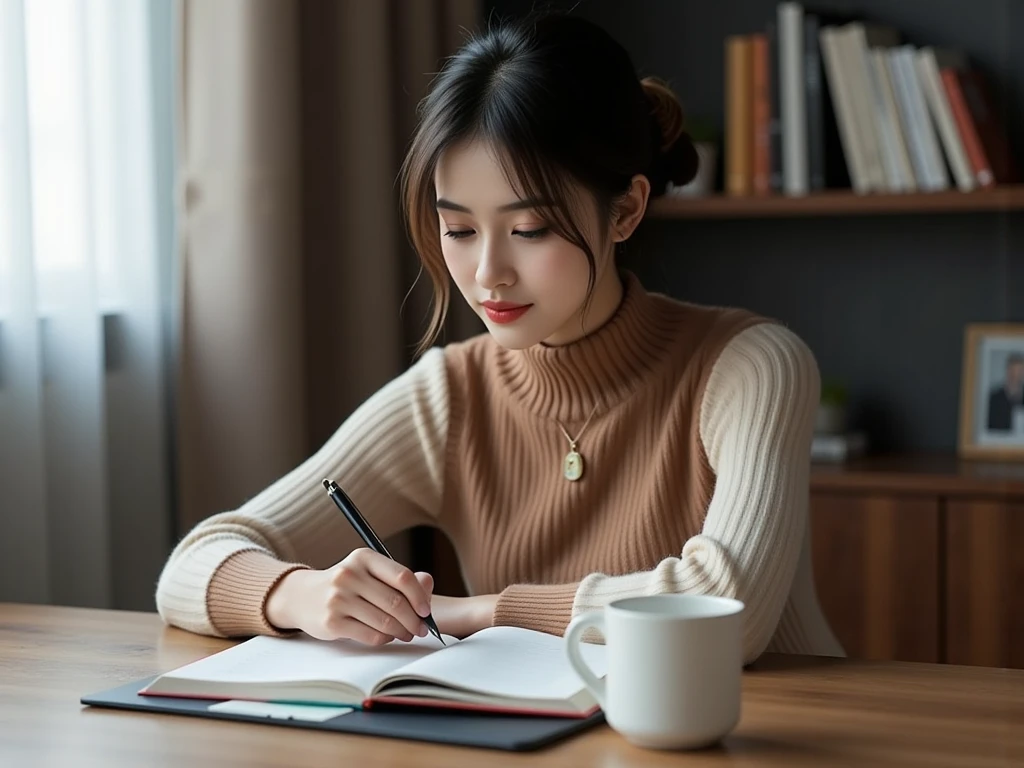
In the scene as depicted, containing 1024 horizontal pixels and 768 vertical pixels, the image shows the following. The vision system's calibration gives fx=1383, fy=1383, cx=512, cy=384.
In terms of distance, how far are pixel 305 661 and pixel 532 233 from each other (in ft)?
1.53

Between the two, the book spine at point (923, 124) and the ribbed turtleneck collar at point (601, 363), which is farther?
the book spine at point (923, 124)

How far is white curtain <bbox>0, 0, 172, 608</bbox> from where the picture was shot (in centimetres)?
189

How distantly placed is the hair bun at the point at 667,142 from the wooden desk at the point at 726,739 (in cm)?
62

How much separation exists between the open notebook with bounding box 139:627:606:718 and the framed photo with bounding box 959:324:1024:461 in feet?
5.75

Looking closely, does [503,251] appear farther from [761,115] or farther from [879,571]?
[761,115]

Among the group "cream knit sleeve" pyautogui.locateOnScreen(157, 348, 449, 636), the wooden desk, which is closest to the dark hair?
"cream knit sleeve" pyautogui.locateOnScreen(157, 348, 449, 636)

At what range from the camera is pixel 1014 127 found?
2.68 m

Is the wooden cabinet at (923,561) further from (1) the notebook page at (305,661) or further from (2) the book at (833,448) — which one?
(1) the notebook page at (305,661)

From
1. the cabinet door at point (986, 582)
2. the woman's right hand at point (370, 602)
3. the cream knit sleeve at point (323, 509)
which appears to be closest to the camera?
the woman's right hand at point (370, 602)

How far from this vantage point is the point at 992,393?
270cm

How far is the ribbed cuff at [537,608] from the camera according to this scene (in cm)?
121

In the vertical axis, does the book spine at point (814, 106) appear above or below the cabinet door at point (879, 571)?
above

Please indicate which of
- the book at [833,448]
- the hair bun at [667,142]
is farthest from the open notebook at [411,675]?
the book at [833,448]

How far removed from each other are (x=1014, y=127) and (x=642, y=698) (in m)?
2.12
